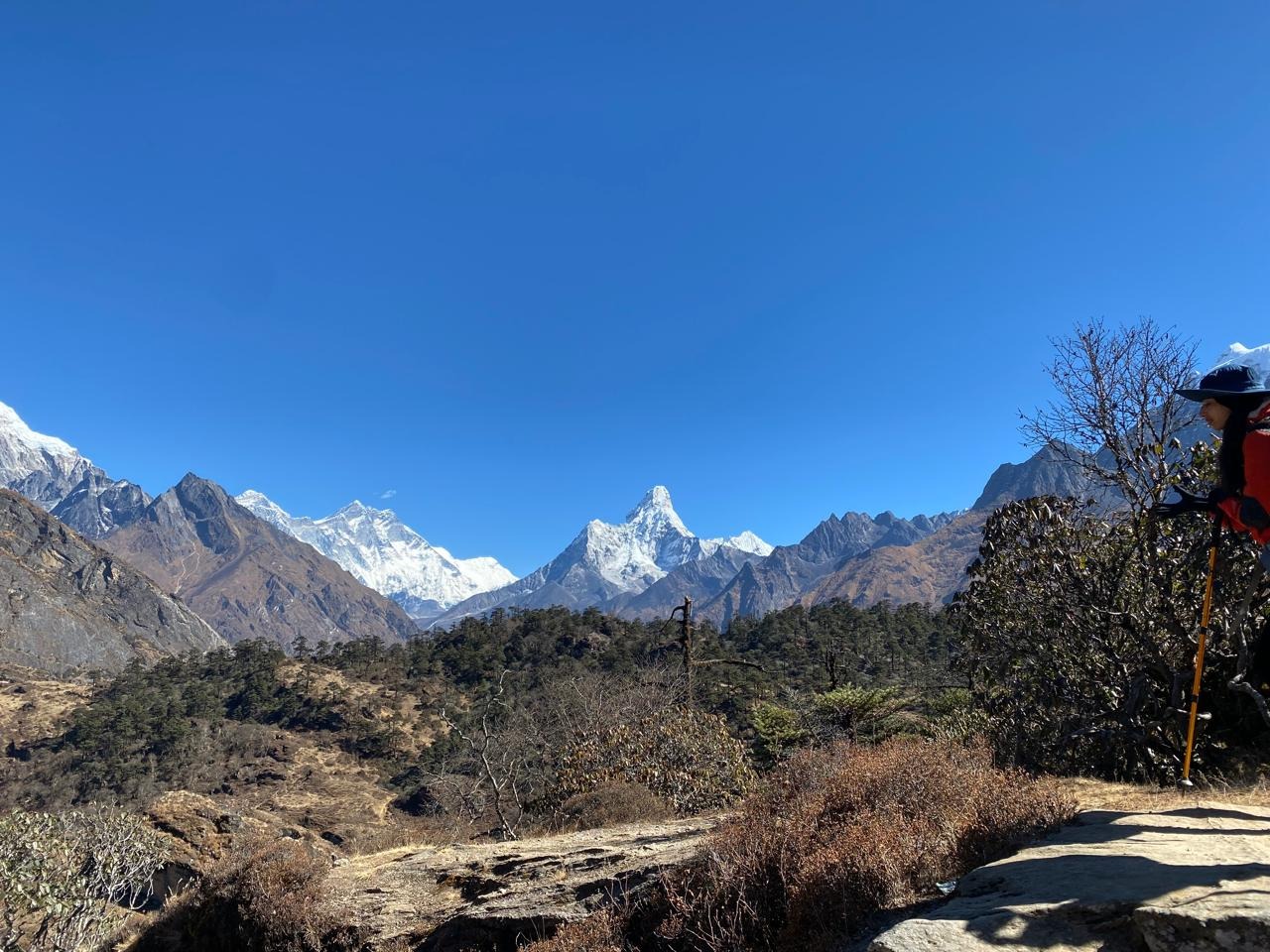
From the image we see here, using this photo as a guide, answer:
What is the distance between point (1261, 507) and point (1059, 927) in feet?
9.65

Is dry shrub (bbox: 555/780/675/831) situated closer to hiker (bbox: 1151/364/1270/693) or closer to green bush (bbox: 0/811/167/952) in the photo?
green bush (bbox: 0/811/167/952)

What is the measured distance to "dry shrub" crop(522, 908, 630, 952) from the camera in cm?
572

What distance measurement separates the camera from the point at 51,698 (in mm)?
69688

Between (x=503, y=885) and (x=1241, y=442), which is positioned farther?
(x=503, y=885)

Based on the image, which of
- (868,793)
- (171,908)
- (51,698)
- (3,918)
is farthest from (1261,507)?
(51,698)

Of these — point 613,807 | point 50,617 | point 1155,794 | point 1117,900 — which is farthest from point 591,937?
point 50,617

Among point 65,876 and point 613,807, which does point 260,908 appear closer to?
point 613,807

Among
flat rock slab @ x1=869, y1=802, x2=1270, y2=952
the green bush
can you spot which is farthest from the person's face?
the green bush

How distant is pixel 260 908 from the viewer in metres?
8.43

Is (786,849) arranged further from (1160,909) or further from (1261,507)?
(1261,507)

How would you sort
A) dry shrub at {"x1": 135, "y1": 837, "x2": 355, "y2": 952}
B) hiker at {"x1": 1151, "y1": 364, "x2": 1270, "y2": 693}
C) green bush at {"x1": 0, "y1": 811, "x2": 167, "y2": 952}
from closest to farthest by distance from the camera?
hiker at {"x1": 1151, "y1": 364, "x2": 1270, "y2": 693}, dry shrub at {"x1": 135, "y1": 837, "x2": 355, "y2": 952}, green bush at {"x1": 0, "y1": 811, "x2": 167, "y2": 952}

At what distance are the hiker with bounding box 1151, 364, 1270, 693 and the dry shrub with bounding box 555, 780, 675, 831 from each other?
8982 mm

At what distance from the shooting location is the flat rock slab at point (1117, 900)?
9.59ft

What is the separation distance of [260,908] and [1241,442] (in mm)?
10907
